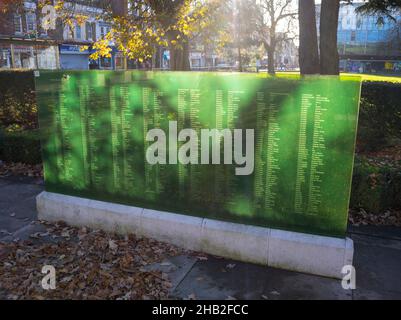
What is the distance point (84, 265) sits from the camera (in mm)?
4684

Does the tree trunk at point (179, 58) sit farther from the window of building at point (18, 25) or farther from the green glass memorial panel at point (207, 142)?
the window of building at point (18, 25)

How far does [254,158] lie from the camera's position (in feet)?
15.5

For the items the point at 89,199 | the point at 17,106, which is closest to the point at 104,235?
the point at 89,199

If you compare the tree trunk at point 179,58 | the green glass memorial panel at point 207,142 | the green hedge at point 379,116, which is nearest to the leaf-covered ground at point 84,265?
the green glass memorial panel at point 207,142

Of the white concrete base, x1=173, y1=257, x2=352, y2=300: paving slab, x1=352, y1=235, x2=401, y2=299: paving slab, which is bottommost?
x1=352, y1=235, x2=401, y2=299: paving slab

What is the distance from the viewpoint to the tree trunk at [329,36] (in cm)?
1039

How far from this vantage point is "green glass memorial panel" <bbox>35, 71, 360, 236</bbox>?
4.37 metres

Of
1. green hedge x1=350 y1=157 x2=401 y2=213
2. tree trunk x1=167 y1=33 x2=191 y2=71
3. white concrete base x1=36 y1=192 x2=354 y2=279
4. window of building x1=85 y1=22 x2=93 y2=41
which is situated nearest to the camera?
white concrete base x1=36 y1=192 x2=354 y2=279

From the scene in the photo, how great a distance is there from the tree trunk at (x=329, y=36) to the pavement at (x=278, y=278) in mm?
6091

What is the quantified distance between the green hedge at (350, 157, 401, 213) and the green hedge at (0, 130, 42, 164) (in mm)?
6644

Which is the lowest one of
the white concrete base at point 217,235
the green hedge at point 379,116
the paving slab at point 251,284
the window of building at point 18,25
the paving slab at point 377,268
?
the paving slab at point 377,268

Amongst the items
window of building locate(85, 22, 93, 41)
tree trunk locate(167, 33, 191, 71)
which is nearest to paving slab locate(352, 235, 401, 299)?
tree trunk locate(167, 33, 191, 71)

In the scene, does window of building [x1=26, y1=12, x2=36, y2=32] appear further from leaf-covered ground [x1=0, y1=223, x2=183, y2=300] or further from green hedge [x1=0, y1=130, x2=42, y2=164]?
leaf-covered ground [x1=0, y1=223, x2=183, y2=300]

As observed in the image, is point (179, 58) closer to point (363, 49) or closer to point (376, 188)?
point (376, 188)
